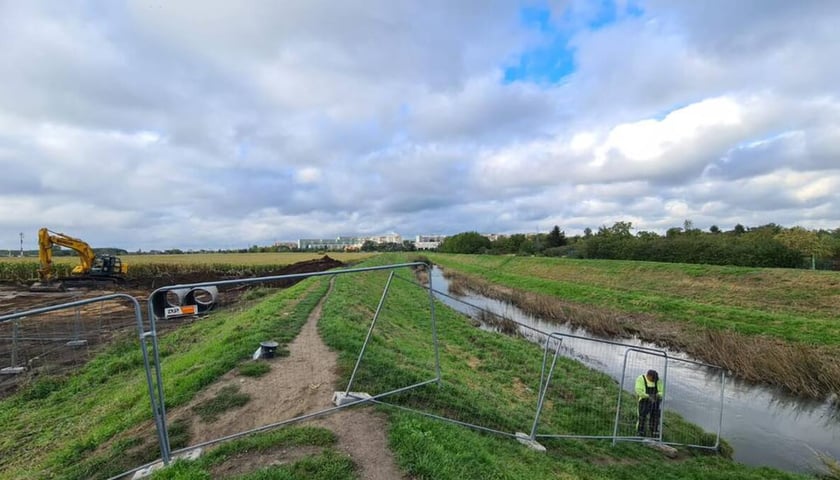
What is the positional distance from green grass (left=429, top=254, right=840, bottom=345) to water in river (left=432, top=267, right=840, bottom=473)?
5830 mm

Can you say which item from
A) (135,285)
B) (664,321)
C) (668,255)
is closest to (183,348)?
(664,321)

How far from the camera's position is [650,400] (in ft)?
29.5

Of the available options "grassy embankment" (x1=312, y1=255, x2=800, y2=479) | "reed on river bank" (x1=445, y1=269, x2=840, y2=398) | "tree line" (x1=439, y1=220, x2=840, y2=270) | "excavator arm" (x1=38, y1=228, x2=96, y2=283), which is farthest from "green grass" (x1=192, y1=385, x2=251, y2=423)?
"tree line" (x1=439, y1=220, x2=840, y2=270)

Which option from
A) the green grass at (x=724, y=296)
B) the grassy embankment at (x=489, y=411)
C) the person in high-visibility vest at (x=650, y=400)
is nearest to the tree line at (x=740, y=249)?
the green grass at (x=724, y=296)

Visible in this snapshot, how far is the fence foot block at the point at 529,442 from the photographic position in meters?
6.96

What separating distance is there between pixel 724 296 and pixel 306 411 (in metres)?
29.4

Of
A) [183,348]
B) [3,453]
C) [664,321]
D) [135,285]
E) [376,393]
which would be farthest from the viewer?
[135,285]

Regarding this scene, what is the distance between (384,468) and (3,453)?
19.5 feet

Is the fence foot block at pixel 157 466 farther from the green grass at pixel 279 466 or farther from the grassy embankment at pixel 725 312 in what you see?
the grassy embankment at pixel 725 312

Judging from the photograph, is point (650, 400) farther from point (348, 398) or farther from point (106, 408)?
point (106, 408)

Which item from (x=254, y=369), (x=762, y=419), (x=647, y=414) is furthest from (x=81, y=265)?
(x=762, y=419)

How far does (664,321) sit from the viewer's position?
2183 cm

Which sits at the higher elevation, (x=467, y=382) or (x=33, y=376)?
(x=33, y=376)

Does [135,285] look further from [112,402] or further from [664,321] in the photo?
[664,321]
